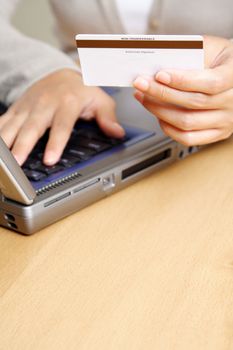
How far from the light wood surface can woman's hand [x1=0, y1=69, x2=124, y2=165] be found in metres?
0.10

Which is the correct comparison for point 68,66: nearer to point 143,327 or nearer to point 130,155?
point 130,155

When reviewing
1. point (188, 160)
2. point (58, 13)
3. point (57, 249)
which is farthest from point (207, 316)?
point (58, 13)

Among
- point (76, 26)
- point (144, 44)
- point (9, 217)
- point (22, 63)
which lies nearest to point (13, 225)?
point (9, 217)

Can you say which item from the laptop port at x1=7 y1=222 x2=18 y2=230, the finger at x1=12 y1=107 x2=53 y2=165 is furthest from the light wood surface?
the finger at x1=12 y1=107 x2=53 y2=165

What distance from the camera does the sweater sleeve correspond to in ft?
2.68

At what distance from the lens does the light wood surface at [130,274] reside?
39 cm

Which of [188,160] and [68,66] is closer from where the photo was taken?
[188,160]

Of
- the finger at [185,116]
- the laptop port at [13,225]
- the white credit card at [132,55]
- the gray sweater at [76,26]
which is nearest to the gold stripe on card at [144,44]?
the white credit card at [132,55]

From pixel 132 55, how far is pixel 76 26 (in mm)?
665

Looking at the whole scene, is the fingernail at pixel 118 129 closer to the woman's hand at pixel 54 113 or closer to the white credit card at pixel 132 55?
the woman's hand at pixel 54 113

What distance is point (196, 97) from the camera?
57 cm

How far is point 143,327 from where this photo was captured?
40 cm

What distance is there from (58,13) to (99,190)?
699mm

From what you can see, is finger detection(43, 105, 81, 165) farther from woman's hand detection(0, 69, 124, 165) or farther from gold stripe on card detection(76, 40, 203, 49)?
gold stripe on card detection(76, 40, 203, 49)
